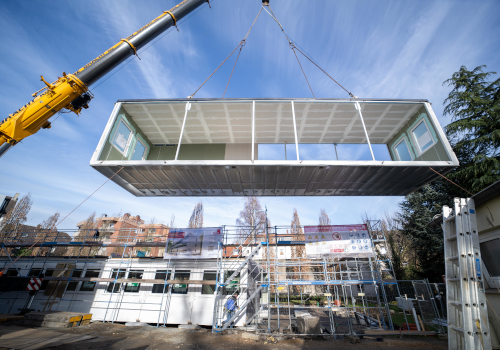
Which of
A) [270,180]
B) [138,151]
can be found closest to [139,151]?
[138,151]

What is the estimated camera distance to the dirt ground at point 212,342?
802cm

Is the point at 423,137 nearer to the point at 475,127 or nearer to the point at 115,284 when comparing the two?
the point at 475,127

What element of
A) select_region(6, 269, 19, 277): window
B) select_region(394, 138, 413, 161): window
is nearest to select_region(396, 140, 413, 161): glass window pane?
select_region(394, 138, 413, 161): window

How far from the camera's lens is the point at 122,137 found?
10.5m

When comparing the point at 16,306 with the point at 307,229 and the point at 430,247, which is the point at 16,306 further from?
the point at 430,247

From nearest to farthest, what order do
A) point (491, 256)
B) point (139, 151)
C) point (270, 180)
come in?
point (491, 256) < point (270, 180) < point (139, 151)

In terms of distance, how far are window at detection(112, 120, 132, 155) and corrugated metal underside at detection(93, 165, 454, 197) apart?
55.6 inches

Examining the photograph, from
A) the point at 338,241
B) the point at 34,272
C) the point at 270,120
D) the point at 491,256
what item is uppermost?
the point at 270,120

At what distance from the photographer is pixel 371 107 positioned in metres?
10.4

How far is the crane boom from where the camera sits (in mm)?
8430

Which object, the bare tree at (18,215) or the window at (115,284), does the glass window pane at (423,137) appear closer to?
the window at (115,284)

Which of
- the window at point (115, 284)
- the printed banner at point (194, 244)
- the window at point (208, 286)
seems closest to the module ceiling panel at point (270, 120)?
the printed banner at point (194, 244)

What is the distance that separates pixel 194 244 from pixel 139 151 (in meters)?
6.23

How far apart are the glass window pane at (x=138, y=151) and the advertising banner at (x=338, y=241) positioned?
395 inches
